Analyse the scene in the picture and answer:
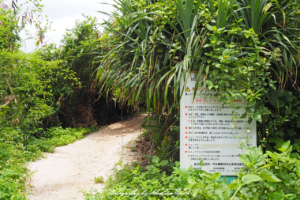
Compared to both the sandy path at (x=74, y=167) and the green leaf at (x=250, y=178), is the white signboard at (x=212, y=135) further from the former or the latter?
the sandy path at (x=74, y=167)

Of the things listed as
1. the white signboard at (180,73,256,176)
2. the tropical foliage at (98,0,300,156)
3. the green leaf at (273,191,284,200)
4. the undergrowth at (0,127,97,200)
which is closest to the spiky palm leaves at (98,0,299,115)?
the tropical foliage at (98,0,300,156)

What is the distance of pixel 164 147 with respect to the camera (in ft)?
11.8

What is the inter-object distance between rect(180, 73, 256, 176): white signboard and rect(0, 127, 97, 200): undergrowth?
2222 millimetres

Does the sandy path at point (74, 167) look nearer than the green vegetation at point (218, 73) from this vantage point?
No

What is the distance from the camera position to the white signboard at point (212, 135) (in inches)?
104

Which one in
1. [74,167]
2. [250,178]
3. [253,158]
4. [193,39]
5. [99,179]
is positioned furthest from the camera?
[74,167]

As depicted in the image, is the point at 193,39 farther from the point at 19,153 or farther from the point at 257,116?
the point at 19,153

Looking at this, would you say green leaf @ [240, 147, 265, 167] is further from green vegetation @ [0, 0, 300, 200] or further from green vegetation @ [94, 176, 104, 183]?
green vegetation @ [94, 176, 104, 183]

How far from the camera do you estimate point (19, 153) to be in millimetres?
4391

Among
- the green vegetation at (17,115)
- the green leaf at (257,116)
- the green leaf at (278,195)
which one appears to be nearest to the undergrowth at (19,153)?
the green vegetation at (17,115)

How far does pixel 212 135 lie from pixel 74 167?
337 cm

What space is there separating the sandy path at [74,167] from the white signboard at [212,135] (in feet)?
5.50

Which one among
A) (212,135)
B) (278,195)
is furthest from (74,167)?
(278,195)

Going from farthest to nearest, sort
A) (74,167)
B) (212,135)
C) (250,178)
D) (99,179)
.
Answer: (74,167) < (99,179) < (212,135) < (250,178)
